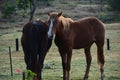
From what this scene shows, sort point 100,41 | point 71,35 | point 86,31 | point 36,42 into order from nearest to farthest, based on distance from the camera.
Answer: point 36,42, point 71,35, point 86,31, point 100,41

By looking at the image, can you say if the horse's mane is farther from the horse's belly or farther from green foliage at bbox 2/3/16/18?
green foliage at bbox 2/3/16/18

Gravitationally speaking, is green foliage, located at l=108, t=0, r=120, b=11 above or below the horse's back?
below

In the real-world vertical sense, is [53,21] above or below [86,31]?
above

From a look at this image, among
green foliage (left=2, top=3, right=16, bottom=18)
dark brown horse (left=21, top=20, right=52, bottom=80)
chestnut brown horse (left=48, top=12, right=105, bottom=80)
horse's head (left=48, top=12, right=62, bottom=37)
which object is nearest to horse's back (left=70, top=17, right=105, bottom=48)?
chestnut brown horse (left=48, top=12, right=105, bottom=80)

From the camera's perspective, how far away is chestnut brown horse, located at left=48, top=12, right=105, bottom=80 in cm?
1052

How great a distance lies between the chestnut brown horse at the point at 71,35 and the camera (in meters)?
10.5

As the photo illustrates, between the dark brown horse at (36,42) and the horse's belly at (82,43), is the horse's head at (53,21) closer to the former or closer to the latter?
the dark brown horse at (36,42)

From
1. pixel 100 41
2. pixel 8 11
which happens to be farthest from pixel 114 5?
pixel 100 41

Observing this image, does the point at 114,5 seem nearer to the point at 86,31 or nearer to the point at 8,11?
the point at 8,11

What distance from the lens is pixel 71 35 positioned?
11.3m

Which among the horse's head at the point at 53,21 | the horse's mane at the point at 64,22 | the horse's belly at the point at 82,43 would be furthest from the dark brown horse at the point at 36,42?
the horse's belly at the point at 82,43

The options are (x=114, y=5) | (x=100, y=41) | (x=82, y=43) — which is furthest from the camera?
(x=114, y=5)

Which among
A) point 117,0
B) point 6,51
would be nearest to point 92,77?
point 6,51

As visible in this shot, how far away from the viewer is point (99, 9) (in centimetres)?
5869
